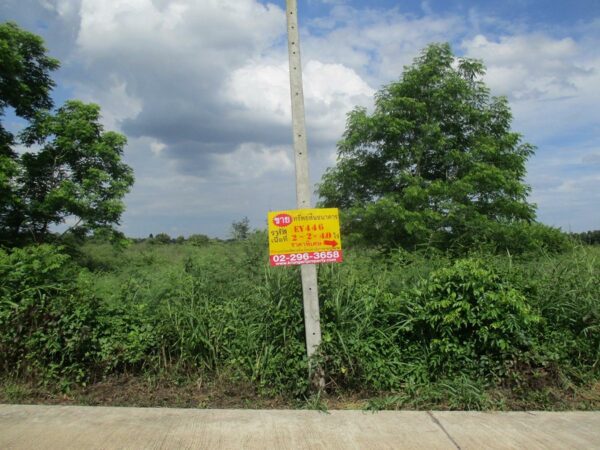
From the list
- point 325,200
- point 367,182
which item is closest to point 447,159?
point 367,182

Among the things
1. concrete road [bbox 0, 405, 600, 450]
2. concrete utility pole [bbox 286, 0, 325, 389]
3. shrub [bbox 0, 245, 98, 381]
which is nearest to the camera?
concrete road [bbox 0, 405, 600, 450]

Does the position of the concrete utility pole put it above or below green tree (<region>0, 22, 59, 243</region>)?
below

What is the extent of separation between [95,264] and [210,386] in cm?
1156

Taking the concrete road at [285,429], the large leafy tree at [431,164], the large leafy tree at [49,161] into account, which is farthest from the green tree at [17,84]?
the concrete road at [285,429]

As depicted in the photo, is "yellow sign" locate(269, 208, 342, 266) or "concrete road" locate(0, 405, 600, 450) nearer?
"concrete road" locate(0, 405, 600, 450)

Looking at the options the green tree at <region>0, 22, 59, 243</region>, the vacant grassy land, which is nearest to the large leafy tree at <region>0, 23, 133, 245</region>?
the green tree at <region>0, 22, 59, 243</region>

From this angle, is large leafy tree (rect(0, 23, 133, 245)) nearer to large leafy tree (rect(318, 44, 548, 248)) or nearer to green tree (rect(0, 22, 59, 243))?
green tree (rect(0, 22, 59, 243))

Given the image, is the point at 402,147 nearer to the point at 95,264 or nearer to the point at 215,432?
the point at 95,264

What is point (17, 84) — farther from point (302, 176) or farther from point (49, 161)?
point (302, 176)

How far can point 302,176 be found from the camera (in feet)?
13.8

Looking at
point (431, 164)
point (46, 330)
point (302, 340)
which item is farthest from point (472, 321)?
point (431, 164)

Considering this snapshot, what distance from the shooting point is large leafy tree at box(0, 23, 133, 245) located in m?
13.9

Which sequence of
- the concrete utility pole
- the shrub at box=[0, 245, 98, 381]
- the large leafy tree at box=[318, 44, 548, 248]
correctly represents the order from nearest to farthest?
the concrete utility pole < the shrub at box=[0, 245, 98, 381] < the large leafy tree at box=[318, 44, 548, 248]

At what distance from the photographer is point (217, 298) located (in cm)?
501
